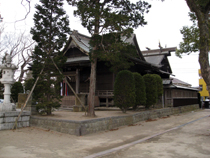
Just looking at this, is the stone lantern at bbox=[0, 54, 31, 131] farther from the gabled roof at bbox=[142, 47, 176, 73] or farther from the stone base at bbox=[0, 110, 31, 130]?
the gabled roof at bbox=[142, 47, 176, 73]

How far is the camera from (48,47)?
11.8m

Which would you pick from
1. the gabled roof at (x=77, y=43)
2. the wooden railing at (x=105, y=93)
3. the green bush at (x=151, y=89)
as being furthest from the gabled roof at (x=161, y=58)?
the wooden railing at (x=105, y=93)

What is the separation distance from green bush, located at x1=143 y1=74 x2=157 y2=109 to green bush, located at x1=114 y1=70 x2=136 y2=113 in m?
3.17

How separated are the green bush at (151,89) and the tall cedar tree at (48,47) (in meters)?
7.33

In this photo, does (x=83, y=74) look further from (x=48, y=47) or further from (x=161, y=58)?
(x=161, y=58)

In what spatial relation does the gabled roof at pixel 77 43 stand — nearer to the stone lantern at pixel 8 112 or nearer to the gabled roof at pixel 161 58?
the stone lantern at pixel 8 112

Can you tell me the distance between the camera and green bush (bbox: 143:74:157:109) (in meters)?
15.2

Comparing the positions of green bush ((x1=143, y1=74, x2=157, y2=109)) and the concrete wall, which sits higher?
green bush ((x1=143, y1=74, x2=157, y2=109))

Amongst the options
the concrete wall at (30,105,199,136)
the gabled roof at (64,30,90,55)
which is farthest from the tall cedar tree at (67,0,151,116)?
the gabled roof at (64,30,90,55)

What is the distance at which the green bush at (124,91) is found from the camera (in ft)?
40.5

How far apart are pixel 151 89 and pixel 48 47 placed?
8.70 metres

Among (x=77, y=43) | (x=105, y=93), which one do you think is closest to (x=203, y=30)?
(x=105, y=93)

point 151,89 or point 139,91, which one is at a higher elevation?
point 151,89

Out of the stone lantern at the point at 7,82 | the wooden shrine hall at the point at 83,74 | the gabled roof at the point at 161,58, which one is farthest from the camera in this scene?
the gabled roof at the point at 161,58
